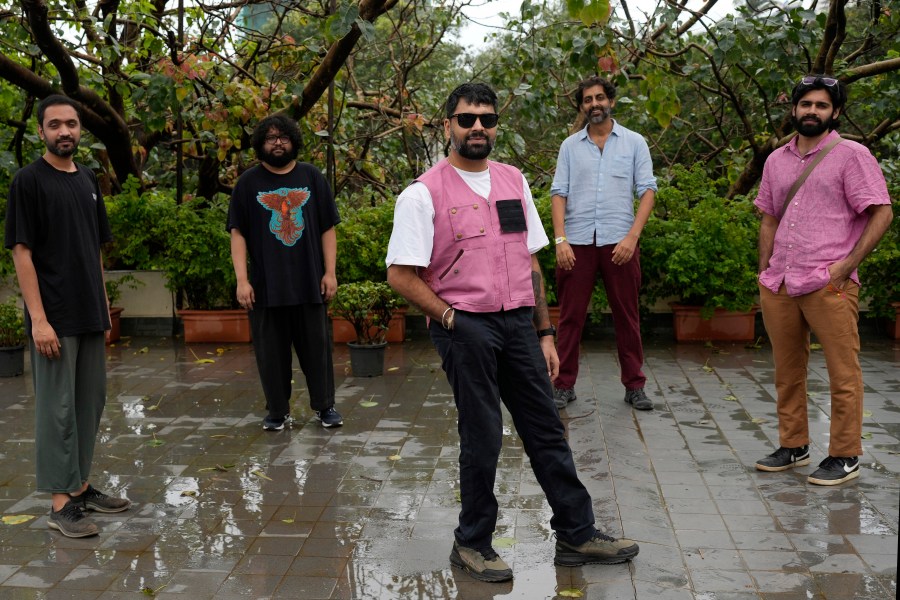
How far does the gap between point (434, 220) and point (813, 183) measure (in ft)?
7.01

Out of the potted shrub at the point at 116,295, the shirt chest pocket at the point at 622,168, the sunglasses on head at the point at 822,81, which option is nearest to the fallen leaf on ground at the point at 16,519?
the shirt chest pocket at the point at 622,168

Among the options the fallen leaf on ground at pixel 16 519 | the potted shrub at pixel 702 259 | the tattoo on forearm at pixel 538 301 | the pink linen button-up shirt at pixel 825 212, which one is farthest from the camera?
the potted shrub at pixel 702 259

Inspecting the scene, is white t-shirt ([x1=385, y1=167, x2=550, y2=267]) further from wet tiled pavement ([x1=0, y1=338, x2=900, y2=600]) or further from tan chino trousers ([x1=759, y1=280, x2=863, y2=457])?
tan chino trousers ([x1=759, y1=280, x2=863, y2=457])

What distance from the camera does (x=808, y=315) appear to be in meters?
4.95

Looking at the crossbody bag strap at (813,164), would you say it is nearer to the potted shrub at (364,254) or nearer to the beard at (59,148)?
the beard at (59,148)

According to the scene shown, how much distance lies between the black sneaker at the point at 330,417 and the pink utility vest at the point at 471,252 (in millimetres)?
2507

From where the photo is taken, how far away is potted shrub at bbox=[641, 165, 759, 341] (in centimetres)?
848

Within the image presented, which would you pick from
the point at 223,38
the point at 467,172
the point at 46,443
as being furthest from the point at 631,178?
the point at 223,38

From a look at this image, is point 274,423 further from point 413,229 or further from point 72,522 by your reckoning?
point 413,229

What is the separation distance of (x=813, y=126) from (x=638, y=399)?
7.58 feet

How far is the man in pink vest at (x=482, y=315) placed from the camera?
3.81 meters

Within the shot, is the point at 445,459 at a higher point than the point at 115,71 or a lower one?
lower

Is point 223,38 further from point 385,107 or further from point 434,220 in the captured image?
point 434,220

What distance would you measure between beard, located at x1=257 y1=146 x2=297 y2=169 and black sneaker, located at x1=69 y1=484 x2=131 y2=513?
2213 mm
